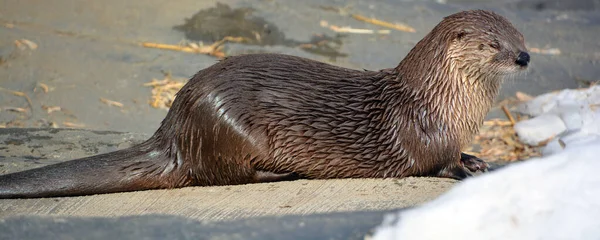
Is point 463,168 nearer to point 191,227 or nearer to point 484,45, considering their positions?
point 484,45

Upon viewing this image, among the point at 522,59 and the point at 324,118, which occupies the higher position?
the point at 522,59

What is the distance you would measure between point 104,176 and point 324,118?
89 centimetres

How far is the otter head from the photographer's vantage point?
358 cm

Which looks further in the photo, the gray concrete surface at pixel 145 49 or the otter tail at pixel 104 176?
the gray concrete surface at pixel 145 49

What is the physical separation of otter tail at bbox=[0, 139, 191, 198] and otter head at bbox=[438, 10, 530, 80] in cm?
121

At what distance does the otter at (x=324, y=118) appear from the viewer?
11.4ft

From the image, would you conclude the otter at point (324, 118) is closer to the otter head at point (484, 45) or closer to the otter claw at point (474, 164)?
the otter head at point (484, 45)

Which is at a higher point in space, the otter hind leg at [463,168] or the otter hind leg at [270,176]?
the otter hind leg at [463,168]

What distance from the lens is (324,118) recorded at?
3574 mm

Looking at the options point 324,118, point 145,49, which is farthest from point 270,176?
point 145,49

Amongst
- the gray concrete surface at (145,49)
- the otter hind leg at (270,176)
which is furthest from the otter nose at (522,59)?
the gray concrete surface at (145,49)

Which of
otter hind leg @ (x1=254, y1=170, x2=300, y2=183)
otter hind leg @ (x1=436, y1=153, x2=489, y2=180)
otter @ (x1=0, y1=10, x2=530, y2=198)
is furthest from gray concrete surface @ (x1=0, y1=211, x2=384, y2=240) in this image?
otter hind leg @ (x1=436, y1=153, x2=489, y2=180)

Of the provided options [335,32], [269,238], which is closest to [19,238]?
[269,238]

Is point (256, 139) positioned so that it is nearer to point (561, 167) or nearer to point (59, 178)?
point (59, 178)
